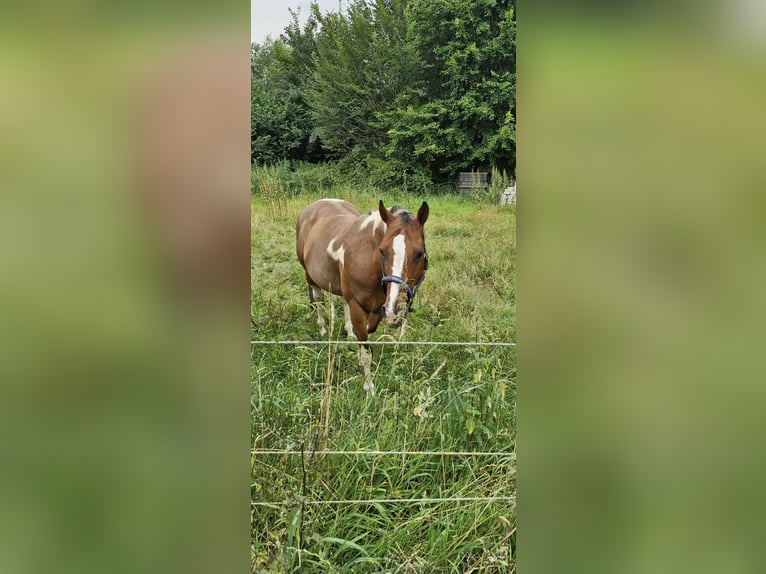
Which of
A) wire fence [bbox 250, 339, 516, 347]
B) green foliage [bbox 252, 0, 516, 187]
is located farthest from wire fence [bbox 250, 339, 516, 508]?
green foliage [bbox 252, 0, 516, 187]

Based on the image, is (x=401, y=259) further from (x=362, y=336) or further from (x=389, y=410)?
(x=389, y=410)

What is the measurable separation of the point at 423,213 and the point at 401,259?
0.44 feet

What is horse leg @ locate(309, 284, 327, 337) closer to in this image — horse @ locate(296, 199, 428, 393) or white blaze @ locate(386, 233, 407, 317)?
horse @ locate(296, 199, 428, 393)

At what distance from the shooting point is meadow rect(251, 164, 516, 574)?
4.41ft

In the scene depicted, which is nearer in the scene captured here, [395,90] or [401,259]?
[395,90]

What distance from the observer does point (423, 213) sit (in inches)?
56.2
